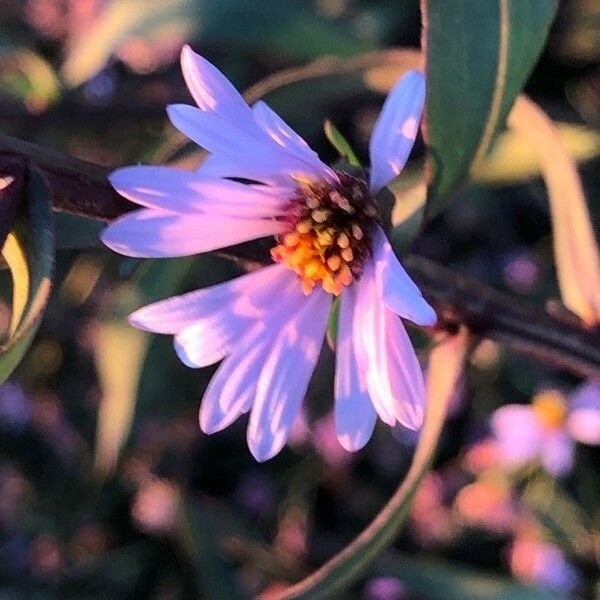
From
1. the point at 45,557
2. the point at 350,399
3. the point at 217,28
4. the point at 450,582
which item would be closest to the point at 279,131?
the point at 350,399

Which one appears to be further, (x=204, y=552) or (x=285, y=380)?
(x=204, y=552)

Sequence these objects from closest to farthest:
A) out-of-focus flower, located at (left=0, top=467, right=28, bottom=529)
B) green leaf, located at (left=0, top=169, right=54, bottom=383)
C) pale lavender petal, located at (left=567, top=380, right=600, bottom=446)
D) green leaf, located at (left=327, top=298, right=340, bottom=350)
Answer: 1. green leaf, located at (left=0, top=169, right=54, bottom=383)
2. green leaf, located at (left=327, top=298, right=340, bottom=350)
3. pale lavender petal, located at (left=567, top=380, right=600, bottom=446)
4. out-of-focus flower, located at (left=0, top=467, right=28, bottom=529)

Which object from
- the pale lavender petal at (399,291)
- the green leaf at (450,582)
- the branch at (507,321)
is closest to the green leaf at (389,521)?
the branch at (507,321)

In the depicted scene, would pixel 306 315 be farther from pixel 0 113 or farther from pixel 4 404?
pixel 4 404

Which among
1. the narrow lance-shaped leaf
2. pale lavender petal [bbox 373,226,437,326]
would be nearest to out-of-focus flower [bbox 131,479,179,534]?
the narrow lance-shaped leaf

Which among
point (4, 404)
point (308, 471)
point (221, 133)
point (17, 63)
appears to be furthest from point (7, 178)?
point (4, 404)

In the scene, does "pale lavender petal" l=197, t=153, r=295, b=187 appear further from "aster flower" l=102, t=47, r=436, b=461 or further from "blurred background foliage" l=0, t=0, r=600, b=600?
"blurred background foliage" l=0, t=0, r=600, b=600

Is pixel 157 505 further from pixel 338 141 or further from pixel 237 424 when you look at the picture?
pixel 338 141
